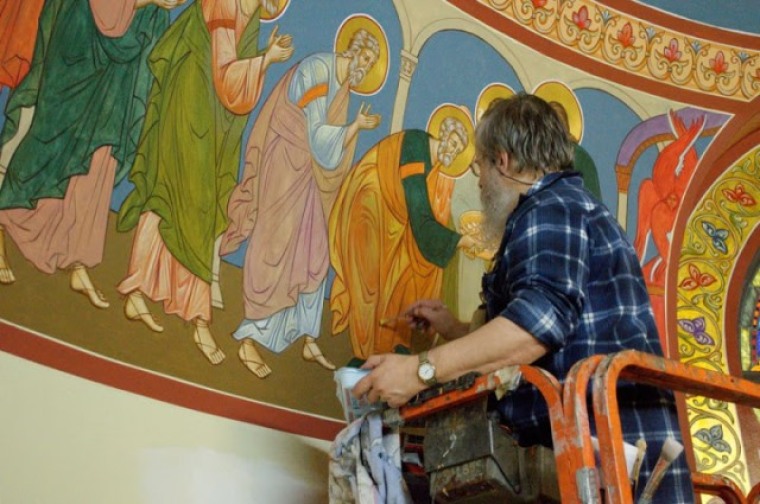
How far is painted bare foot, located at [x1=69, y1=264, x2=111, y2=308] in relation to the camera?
390 centimetres

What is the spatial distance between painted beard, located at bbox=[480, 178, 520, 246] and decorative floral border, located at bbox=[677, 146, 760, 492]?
3.22m

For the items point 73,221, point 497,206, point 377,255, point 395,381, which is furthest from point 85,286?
point 377,255

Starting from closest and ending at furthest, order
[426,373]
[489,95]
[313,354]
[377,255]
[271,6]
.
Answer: [426,373] → [313,354] → [271,6] → [377,255] → [489,95]

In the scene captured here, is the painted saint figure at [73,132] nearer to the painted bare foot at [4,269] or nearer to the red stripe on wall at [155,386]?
the painted bare foot at [4,269]

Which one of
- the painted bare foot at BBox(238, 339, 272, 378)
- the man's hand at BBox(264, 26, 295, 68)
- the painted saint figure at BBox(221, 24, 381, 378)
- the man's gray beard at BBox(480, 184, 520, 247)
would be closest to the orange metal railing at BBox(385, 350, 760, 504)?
the man's gray beard at BBox(480, 184, 520, 247)

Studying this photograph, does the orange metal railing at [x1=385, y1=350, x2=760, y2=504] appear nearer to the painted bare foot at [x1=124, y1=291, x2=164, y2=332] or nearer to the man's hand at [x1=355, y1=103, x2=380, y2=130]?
the painted bare foot at [x1=124, y1=291, x2=164, y2=332]

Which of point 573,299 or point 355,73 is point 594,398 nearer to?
point 573,299

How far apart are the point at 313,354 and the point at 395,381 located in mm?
1308

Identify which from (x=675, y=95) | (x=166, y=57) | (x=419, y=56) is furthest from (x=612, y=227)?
(x=675, y=95)

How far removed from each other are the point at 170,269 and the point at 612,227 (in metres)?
1.69

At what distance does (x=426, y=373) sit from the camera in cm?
340

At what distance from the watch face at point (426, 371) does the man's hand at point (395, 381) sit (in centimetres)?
2

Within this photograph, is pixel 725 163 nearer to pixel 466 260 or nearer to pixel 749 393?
pixel 466 260

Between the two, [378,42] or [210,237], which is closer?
[210,237]
